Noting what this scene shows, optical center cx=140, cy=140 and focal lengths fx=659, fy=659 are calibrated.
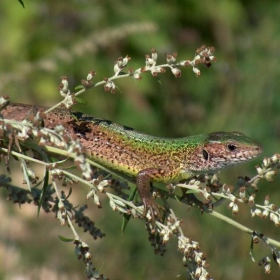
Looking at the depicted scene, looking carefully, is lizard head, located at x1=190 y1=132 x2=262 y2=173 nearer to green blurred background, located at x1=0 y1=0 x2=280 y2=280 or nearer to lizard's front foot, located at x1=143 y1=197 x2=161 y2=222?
lizard's front foot, located at x1=143 y1=197 x2=161 y2=222

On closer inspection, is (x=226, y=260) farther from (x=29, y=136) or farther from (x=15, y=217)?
(x=29, y=136)

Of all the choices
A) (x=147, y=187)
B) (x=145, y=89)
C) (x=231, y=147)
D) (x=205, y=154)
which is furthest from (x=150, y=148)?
(x=145, y=89)

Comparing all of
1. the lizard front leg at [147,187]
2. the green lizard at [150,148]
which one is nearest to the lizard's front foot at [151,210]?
the lizard front leg at [147,187]

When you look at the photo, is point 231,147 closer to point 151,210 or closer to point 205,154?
point 205,154

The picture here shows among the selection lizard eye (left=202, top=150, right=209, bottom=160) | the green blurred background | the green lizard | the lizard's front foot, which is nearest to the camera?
the lizard's front foot

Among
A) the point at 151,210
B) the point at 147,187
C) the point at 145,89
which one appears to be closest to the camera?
the point at 151,210

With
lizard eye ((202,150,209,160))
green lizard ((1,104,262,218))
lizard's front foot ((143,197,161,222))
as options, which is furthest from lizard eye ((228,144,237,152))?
lizard's front foot ((143,197,161,222))
